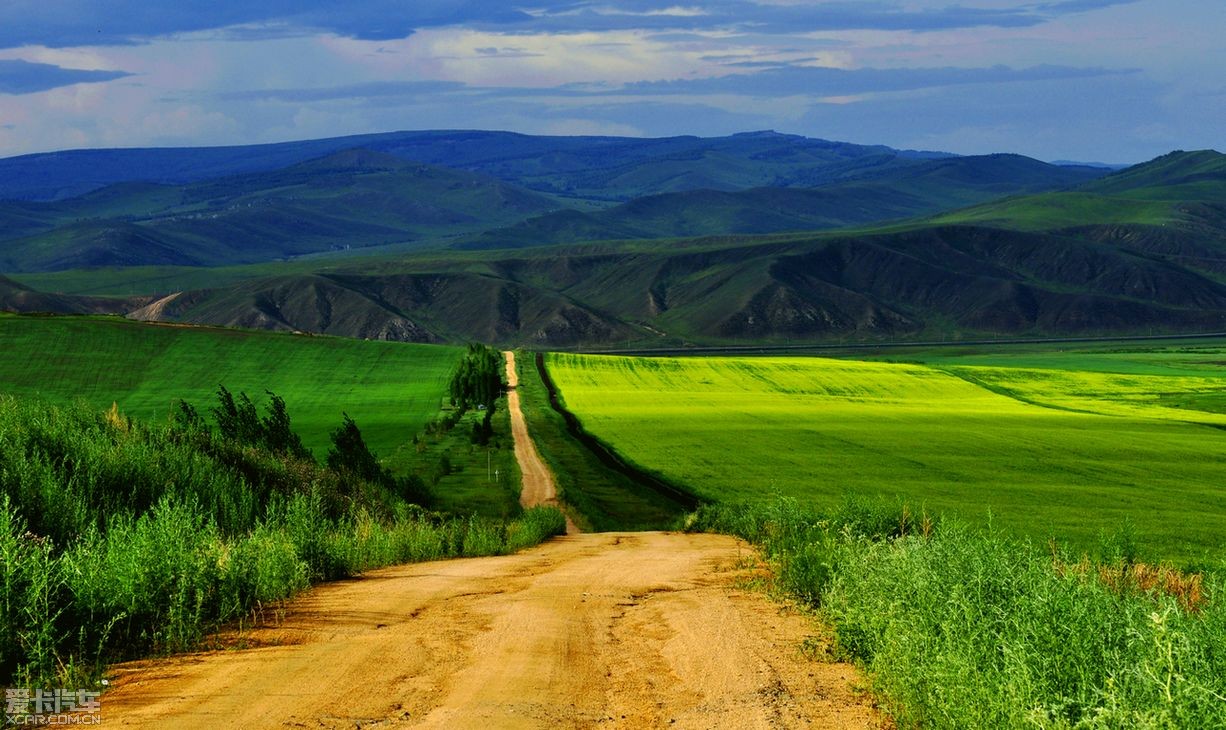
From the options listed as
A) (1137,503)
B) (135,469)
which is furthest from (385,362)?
(135,469)

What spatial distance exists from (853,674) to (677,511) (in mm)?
35043

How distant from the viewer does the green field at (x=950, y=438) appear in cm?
4562

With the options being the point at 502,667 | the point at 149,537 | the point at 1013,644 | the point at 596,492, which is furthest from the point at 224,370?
the point at 1013,644

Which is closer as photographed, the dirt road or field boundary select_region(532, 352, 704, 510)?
the dirt road

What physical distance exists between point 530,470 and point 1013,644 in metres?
49.2

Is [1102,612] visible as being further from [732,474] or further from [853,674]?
[732,474]

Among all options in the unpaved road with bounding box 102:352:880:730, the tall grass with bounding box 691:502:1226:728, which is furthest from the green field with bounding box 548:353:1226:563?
the tall grass with bounding box 691:502:1226:728

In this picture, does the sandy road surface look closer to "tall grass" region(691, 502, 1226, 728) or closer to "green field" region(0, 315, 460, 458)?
"tall grass" region(691, 502, 1226, 728)

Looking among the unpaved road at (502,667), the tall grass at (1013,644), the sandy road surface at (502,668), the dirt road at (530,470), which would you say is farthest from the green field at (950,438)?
the tall grass at (1013,644)

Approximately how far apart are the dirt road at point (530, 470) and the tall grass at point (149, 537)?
13.4 meters

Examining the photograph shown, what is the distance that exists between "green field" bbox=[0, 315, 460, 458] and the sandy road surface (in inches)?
2260

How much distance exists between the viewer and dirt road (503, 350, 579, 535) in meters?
49.4

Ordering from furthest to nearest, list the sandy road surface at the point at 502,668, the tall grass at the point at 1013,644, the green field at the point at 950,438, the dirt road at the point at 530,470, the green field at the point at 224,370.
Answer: the green field at the point at 224,370 < the dirt road at the point at 530,470 < the green field at the point at 950,438 < the sandy road surface at the point at 502,668 < the tall grass at the point at 1013,644

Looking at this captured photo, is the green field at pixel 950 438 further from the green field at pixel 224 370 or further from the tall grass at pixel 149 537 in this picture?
the green field at pixel 224 370
